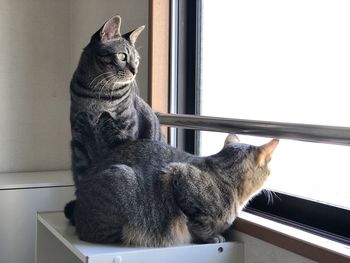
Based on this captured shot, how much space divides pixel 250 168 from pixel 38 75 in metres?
1.47

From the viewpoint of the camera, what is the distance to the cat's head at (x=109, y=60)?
1364mm

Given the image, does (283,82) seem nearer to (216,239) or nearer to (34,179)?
(216,239)

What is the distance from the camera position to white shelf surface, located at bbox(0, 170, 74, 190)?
6.72 ft

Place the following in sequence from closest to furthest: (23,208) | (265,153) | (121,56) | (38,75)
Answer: (265,153) → (121,56) → (23,208) → (38,75)

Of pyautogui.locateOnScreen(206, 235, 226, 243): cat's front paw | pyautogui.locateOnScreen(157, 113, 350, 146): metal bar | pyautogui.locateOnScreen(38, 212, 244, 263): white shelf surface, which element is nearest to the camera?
pyautogui.locateOnScreen(157, 113, 350, 146): metal bar

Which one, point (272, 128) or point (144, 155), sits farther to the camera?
point (144, 155)

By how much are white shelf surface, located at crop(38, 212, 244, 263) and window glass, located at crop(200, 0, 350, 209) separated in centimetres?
25

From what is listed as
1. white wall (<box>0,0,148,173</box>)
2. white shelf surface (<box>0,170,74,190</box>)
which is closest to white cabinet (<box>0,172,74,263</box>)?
white shelf surface (<box>0,170,74,190</box>)

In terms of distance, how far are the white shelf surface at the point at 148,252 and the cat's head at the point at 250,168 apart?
0.13 metres

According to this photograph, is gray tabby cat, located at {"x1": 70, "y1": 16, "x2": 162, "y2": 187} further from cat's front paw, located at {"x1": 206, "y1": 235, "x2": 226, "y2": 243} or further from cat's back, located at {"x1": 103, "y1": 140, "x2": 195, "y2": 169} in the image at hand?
cat's front paw, located at {"x1": 206, "y1": 235, "x2": 226, "y2": 243}

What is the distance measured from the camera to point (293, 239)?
3.70 feet

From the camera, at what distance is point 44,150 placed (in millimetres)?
2465

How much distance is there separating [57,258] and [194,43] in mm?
880

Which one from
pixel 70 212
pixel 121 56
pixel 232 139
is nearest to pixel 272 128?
pixel 232 139
